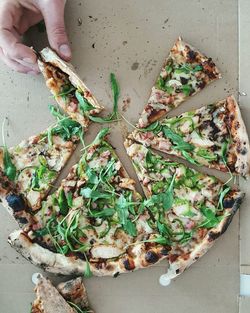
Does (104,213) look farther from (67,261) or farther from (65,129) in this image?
(65,129)

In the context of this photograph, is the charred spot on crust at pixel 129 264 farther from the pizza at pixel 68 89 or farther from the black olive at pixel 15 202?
the pizza at pixel 68 89

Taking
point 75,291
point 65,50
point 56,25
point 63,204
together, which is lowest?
point 75,291

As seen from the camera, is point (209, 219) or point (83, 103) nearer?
point (209, 219)

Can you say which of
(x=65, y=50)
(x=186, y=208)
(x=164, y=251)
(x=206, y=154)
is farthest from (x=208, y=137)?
(x=65, y=50)

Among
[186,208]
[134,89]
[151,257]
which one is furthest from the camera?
[134,89]

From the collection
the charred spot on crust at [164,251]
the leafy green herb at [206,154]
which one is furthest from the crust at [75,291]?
the leafy green herb at [206,154]

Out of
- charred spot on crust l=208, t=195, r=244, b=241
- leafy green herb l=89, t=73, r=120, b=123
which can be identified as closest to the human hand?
leafy green herb l=89, t=73, r=120, b=123
